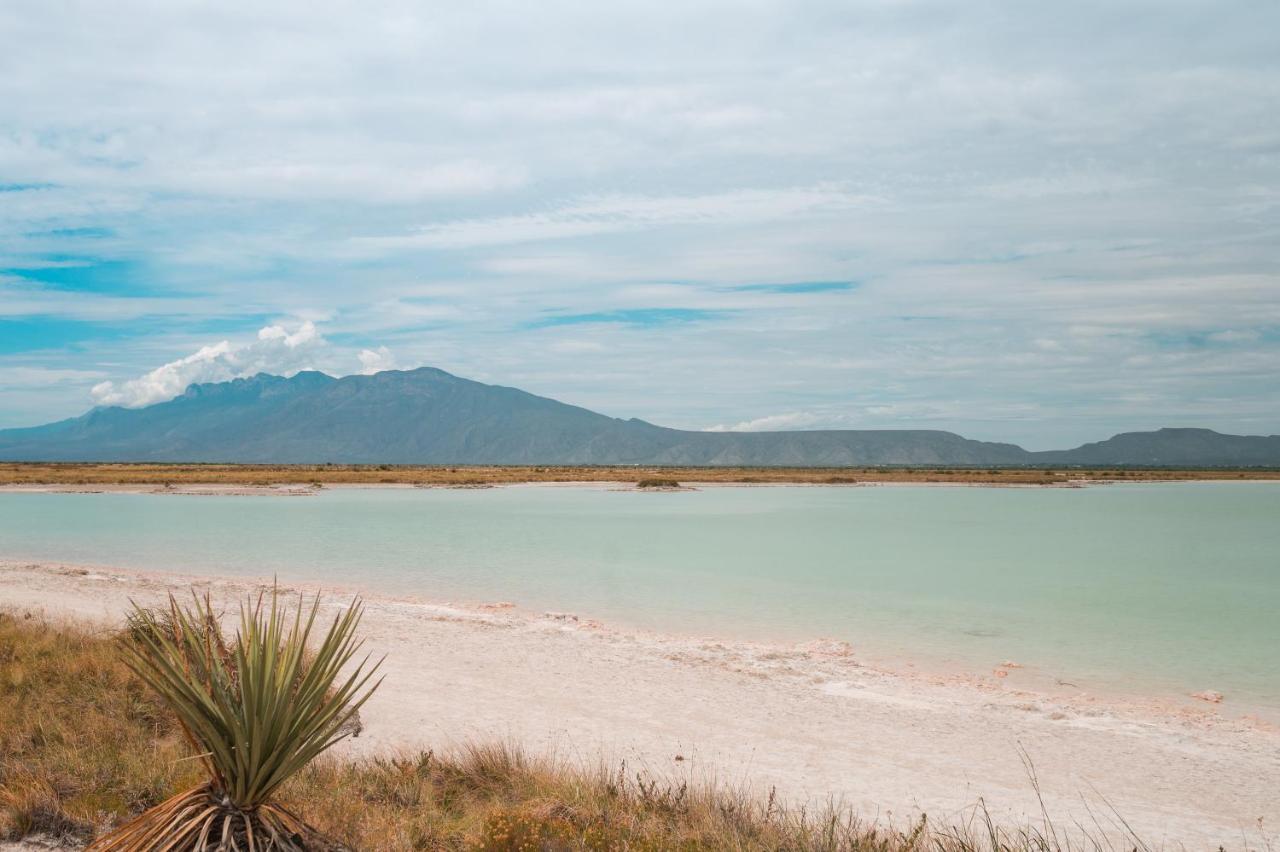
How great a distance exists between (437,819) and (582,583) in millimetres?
16421

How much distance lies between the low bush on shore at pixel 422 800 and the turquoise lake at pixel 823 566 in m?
8.73

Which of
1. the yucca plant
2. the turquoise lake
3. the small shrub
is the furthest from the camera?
the small shrub

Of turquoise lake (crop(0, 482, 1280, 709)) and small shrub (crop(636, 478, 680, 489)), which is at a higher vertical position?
small shrub (crop(636, 478, 680, 489))

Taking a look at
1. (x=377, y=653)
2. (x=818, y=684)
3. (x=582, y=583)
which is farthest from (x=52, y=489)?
(x=818, y=684)

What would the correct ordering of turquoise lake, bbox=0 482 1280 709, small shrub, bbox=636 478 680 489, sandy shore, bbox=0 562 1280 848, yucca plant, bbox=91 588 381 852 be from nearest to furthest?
yucca plant, bbox=91 588 381 852 → sandy shore, bbox=0 562 1280 848 → turquoise lake, bbox=0 482 1280 709 → small shrub, bbox=636 478 680 489

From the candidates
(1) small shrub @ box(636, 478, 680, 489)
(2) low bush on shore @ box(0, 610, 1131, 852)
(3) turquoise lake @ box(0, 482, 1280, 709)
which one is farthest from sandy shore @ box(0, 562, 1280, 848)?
(1) small shrub @ box(636, 478, 680, 489)

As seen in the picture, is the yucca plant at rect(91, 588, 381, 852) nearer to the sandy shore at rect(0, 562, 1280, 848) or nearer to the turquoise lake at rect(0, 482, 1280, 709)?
the sandy shore at rect(0, 562, 1280, 848)

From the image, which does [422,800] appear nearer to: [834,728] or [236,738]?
[236,738]

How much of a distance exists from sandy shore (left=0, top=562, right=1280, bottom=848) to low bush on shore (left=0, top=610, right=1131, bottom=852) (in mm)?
895

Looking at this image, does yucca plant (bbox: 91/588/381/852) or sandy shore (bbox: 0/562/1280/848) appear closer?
yucca plant (bbox: 91/588/381/852)

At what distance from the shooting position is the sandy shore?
7938 mm

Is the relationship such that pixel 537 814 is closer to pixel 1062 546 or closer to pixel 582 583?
pixel 582 583

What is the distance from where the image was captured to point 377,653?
44.5 ft

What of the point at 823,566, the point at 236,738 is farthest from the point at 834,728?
the point at 823,566
